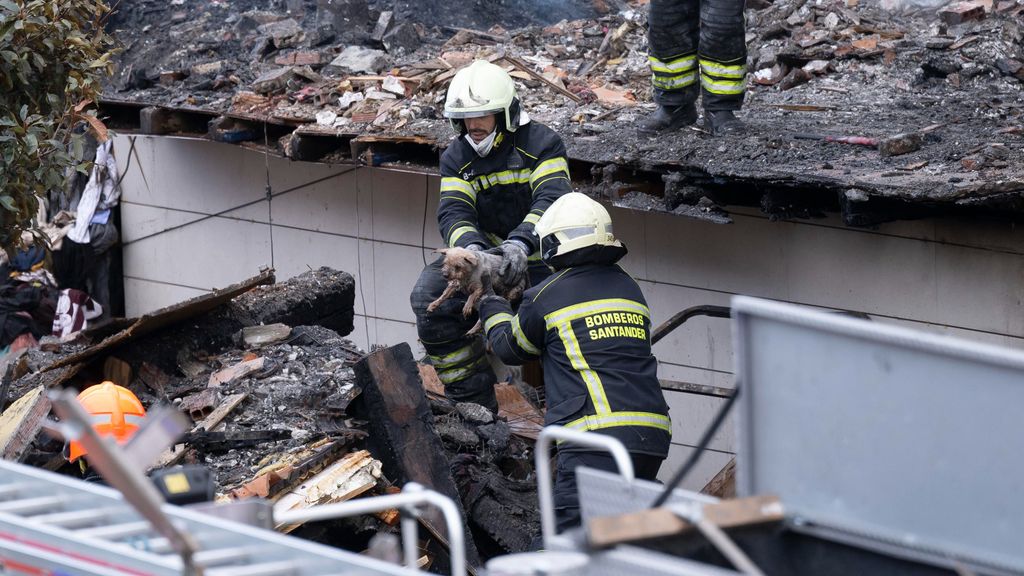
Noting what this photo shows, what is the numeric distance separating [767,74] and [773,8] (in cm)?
112

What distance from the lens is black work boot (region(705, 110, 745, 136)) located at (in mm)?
6688

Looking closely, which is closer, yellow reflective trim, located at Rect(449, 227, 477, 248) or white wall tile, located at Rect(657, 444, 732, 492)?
yellow reflective trim, located at Rect(449, 227, 477, 248)

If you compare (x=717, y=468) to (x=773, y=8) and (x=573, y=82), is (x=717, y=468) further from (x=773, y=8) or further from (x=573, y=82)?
(x=773, y=8)

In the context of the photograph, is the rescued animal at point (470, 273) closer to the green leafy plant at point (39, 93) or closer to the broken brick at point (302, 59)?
the green leafy plant at point (39, 93)

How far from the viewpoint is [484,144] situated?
606 cm

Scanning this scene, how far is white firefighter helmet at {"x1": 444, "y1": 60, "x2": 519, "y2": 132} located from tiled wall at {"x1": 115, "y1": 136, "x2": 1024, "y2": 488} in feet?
5.73

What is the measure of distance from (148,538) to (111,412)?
8.17 feet

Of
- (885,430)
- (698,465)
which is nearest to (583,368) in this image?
(885,430)

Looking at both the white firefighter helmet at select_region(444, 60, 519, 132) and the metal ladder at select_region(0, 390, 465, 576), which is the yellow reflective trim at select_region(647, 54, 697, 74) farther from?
the metal ladder at select_region(0, 390, 465, 576)

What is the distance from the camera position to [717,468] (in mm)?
7555

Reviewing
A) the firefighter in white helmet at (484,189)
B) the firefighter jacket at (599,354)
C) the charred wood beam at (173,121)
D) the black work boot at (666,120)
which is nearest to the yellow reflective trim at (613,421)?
the firefighter jacket at (599,354)

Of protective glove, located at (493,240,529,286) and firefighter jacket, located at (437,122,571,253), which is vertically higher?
firefighter jacket, located at (437,122,571,253)

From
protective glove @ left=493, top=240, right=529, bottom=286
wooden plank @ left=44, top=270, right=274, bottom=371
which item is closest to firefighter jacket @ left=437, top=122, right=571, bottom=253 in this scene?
protective glove @ left=493, top=240, right=529, bottom=286

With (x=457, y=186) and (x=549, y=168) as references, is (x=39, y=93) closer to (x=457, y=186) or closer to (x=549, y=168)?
(x=457, y=186)
